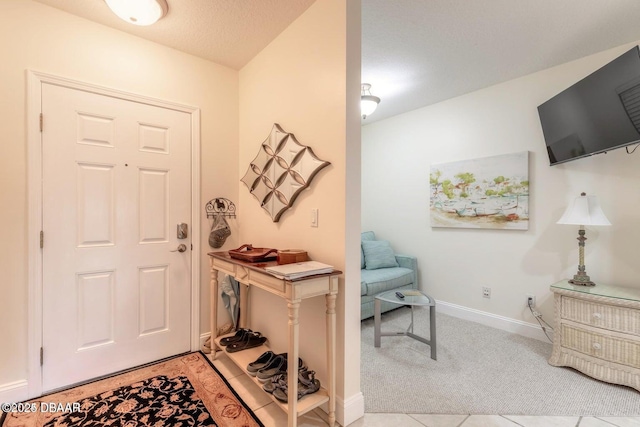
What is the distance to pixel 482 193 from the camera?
3.09 m

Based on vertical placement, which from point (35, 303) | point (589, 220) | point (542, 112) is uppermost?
point (542, 112)

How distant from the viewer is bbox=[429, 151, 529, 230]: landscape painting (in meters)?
2.83

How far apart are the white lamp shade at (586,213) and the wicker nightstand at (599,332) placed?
0.52 m

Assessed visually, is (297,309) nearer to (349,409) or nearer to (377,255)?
(349,409)

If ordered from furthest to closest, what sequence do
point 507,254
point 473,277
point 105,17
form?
point 473,277, point 507,254, point 105,17

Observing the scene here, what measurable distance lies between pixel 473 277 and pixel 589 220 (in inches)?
49.4

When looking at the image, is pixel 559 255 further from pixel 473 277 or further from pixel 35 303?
pixel 35 303

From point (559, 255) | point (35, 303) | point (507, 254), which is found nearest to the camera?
point (35, 303)

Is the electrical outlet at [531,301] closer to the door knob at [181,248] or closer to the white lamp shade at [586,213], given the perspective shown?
the white lamp shade at [586,213]

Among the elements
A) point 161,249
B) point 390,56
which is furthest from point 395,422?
point 390,56

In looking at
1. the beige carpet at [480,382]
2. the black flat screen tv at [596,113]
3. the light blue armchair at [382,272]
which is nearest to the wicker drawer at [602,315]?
the beige carpet at [480,382]

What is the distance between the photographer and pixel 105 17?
6.39 ft

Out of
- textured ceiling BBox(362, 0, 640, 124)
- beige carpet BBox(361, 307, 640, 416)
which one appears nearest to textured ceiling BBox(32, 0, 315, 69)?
textured ceiling BBox(362, 0, 640, 124)

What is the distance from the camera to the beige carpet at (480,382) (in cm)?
176
